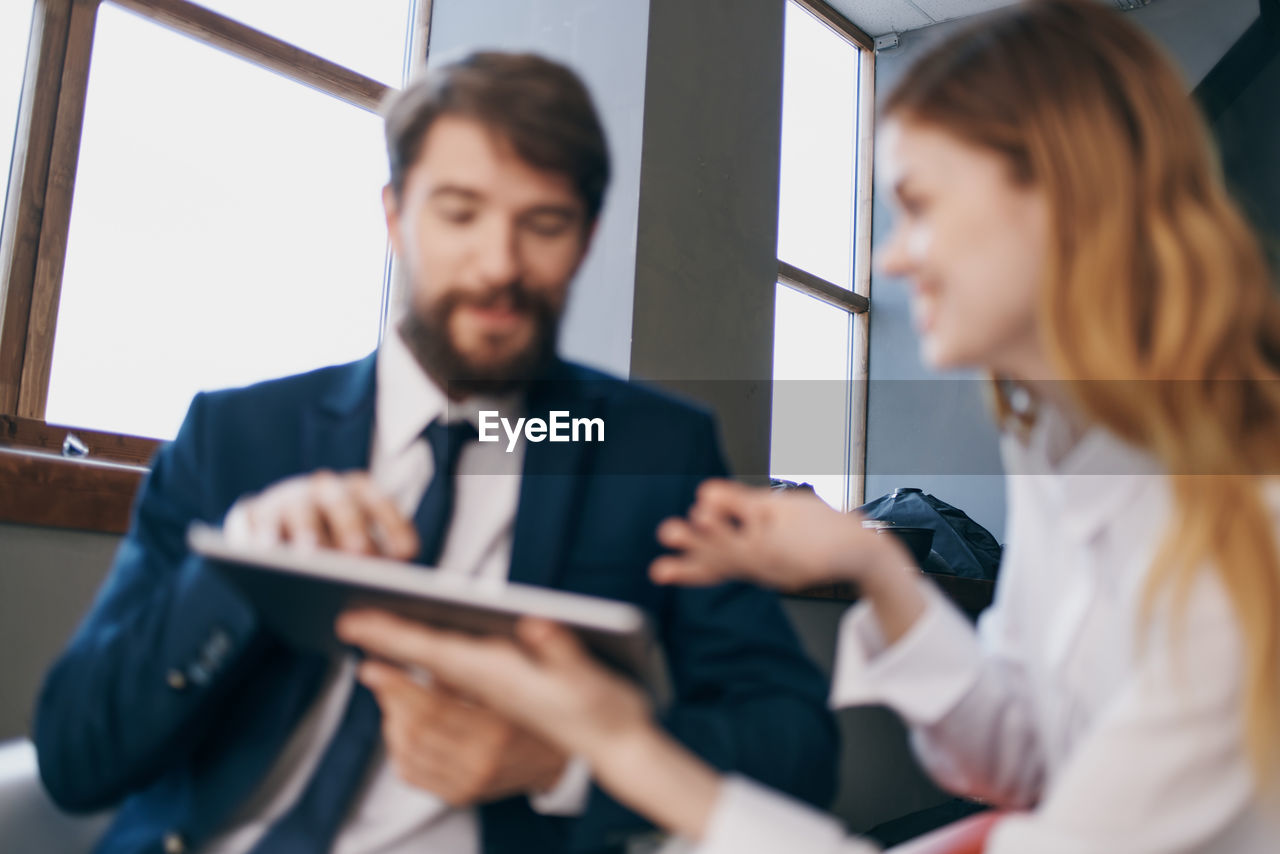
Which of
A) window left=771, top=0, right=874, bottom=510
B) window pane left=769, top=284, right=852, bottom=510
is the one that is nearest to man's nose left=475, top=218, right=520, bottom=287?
window pane left=769, top=284, right=852, bottom=510

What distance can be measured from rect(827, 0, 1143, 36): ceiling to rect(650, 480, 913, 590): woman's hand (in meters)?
4.38

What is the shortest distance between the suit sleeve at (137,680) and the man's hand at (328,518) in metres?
0.08

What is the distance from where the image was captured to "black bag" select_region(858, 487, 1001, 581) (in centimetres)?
335

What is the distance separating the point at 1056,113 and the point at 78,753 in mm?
914

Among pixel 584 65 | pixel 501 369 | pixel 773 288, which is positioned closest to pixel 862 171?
pixel 773 288

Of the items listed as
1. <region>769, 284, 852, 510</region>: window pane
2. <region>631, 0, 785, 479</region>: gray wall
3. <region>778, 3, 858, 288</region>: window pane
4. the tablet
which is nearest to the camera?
the tablet

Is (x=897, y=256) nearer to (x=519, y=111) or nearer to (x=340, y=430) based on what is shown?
(x=519, y=111)

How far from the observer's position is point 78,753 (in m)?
0.82

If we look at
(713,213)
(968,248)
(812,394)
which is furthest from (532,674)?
(812,394)

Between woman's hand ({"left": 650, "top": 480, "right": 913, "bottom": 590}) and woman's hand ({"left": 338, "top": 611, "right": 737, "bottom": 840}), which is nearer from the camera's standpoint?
woman's hand ({"left": 338, "top": 611, "right": 737, "bottom": 840})

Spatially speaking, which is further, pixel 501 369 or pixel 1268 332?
pixel 501 369

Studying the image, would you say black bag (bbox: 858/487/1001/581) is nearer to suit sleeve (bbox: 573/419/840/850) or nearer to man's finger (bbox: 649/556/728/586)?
suit sleeve (bbox: 573/419/840/850)

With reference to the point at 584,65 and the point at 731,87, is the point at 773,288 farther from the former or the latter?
the point at 584,65

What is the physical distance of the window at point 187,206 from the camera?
1.97 meters
